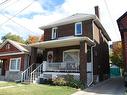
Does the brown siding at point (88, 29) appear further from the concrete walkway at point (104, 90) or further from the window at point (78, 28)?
the concrete walkway at point (104, 90)

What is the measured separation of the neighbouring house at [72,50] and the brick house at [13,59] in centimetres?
255

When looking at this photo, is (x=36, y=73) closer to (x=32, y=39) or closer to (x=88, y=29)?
(x=88, y=29)

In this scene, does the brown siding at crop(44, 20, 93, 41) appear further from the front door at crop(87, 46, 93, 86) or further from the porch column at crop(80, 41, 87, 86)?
the porch column at crop(80, 41, 87, 86)

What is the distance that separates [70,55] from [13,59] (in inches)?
330

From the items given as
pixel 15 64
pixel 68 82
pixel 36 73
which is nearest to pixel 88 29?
pixel 68 82

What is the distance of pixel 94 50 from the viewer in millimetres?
20328

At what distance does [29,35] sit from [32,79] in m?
33.9

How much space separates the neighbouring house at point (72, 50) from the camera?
17.0 meters

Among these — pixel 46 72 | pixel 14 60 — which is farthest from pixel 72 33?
pixel 14 60

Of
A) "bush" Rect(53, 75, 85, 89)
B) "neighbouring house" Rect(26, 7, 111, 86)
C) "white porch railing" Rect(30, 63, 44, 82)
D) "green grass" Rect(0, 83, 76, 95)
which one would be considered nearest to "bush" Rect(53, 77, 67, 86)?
"bush" Rect(53, 75, 85, 89)

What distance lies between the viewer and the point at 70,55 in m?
21.1

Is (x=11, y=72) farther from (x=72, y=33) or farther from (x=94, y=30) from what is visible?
(x=94, y=30)

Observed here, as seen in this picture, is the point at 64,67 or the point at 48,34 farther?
the point at 48,34

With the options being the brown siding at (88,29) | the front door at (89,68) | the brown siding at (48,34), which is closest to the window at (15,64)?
the brown siding at (48,34)
